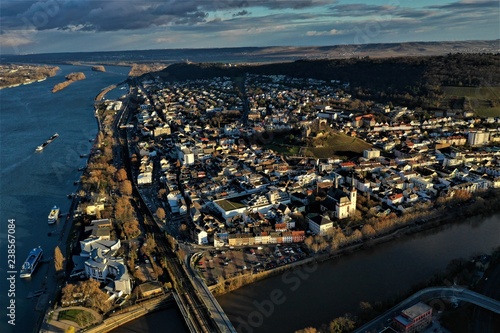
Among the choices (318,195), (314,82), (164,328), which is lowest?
(164,328)

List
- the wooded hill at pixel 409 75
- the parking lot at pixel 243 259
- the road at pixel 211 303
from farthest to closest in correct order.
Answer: the wooded hill at pixel 409 75 → the parking lot at pixel 243 259 → the road at pixel 211 303

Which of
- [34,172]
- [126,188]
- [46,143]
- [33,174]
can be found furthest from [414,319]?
[46,143]

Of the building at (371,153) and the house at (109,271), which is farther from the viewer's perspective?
the building at (371,153)

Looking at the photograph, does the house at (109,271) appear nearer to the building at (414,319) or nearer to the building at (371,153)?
the building at (414,319)

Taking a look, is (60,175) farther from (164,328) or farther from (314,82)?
(314,82)

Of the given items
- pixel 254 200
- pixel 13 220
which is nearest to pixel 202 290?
pixel 254 200

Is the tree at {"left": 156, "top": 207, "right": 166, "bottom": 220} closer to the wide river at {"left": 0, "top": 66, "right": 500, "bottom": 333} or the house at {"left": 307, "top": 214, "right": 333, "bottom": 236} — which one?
the wide river at {"left": 0, "top": 66, "right": 500, "bottom": 333}

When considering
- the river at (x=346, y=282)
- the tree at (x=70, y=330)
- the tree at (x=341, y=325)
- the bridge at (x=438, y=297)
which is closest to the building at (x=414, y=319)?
the bridge at (x=438, y=297)
